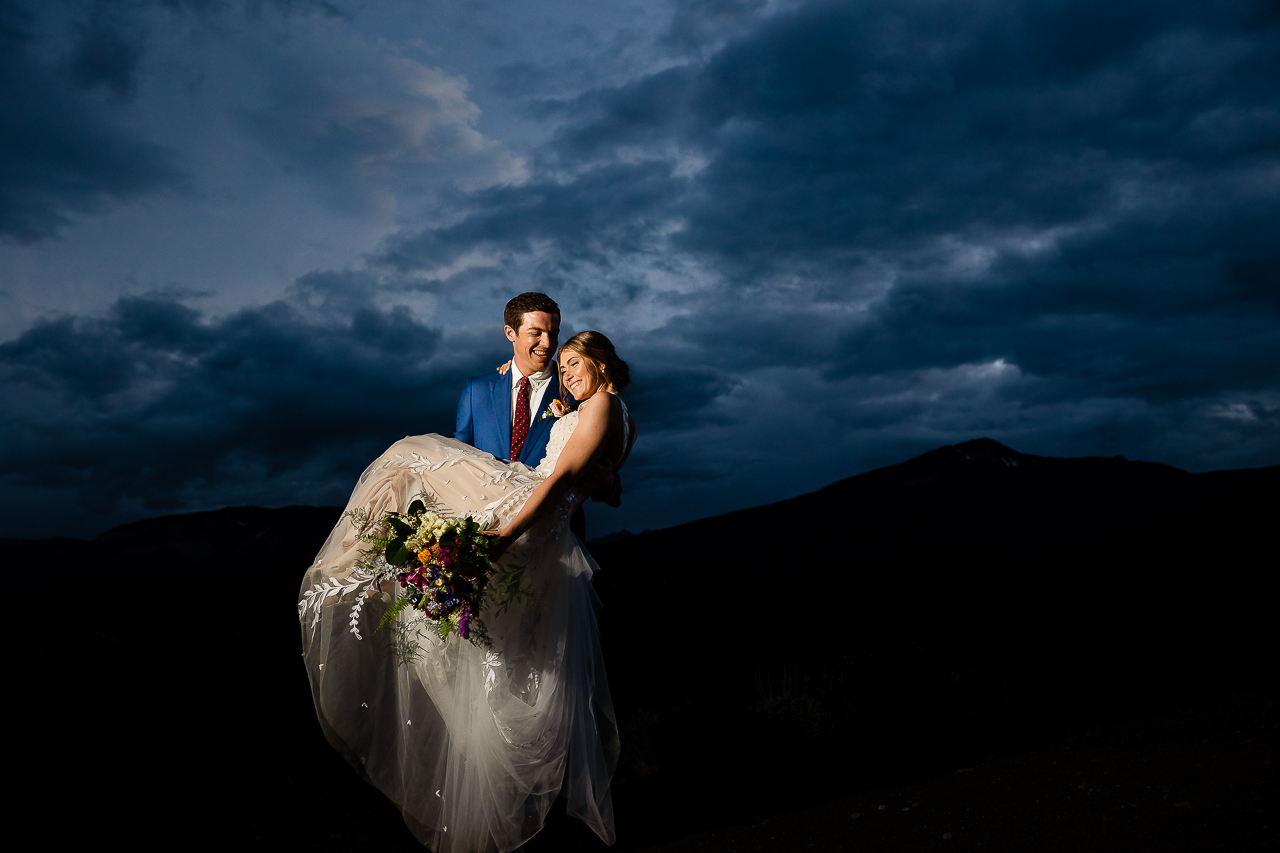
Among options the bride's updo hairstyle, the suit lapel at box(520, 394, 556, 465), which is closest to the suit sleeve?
the suit lapel at box(520, 394, 556, 465)

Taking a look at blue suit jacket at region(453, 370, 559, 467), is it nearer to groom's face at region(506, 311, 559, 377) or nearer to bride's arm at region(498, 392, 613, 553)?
groom's face at region(506, 311, 559, 377)

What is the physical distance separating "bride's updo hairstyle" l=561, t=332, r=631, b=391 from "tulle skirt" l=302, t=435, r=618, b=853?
0.58 m

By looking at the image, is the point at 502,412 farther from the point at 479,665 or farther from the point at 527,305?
the point at 479,665

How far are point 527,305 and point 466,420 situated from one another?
717mm

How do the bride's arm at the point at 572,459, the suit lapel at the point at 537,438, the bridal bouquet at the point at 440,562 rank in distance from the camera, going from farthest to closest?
the suit lapel at the point at 537,438
the bride's arm at the point at 572,459
the bridal bouquet at the point at 440,562

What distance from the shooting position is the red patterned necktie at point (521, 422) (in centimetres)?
427

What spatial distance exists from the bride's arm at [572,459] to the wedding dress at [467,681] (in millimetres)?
86

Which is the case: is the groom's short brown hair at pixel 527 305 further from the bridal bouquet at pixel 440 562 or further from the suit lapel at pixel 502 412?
the bridal bouquet at pixel 440 562

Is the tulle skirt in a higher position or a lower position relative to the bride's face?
lower

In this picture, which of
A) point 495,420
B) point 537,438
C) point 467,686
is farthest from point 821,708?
point 495,420

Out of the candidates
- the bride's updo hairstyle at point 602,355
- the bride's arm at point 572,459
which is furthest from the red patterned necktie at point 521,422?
the bride's arm at point 572,459

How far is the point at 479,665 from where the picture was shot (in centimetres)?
385

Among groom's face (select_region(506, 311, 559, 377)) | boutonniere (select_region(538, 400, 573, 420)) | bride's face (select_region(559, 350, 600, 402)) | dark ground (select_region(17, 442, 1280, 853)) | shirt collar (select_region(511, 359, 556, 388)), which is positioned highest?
groom's face (select_region(506, 311, 559, 377))

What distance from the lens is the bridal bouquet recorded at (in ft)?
11.4
